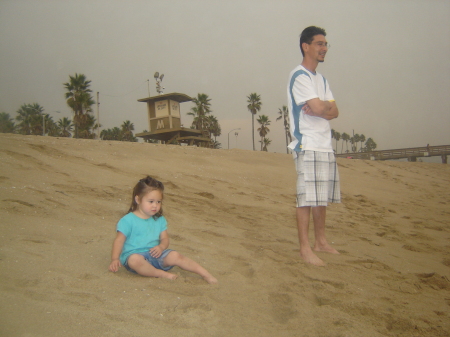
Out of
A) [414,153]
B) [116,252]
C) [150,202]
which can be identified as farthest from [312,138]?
[414,153]

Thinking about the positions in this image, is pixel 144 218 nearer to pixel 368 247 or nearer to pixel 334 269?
pixel 334 269

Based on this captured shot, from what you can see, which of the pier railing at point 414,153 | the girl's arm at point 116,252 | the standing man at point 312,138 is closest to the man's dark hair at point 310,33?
the standing man at point 312,138

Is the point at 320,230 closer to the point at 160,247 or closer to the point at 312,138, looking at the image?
the point at 312,138

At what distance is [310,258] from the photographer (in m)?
2.97

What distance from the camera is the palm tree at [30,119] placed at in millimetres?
48438

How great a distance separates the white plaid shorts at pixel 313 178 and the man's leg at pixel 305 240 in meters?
0.08

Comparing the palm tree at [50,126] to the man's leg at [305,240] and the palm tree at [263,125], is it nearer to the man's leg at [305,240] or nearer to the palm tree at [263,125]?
the palm tree at [263,125]

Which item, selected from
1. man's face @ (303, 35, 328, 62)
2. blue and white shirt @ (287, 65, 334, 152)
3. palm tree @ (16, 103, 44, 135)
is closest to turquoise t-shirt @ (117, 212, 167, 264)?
blue and white shirt @ (287, 65, 334, 152)

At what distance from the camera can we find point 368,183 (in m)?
9.37

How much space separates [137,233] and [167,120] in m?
18.4

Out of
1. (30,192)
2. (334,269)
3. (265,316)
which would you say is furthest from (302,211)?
(30,192)

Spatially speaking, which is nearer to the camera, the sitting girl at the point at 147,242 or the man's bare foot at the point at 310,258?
the sitting girl at the point at 147,242

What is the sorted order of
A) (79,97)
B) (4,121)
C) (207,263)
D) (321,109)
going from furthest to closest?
(79,97)
(4,121)
(321,109)
(207,263)

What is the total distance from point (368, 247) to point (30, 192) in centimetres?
351
